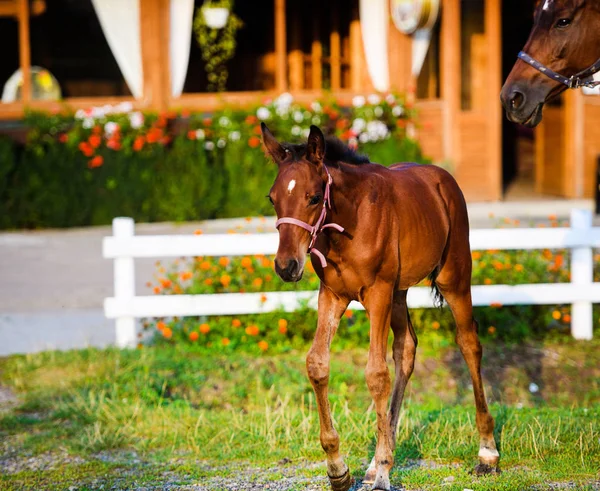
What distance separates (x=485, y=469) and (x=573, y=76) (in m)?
1.98

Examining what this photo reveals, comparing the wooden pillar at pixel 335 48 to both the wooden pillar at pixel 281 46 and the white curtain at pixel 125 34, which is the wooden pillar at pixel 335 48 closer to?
the wooden pillar at pixel 281 46

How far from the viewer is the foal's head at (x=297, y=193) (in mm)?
3961

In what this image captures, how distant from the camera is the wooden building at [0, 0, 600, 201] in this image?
45.8 ft

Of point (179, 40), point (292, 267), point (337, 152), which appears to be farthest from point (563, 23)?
point (179, 40)

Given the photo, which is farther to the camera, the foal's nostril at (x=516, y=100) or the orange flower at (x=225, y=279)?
the orange flower at (x=225, y=279)

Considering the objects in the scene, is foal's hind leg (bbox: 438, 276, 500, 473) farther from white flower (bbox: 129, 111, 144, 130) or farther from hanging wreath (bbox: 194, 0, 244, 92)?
hanging wreath (bbox: 194, 0, 244, 92)

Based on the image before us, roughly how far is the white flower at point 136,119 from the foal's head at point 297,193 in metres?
9.36

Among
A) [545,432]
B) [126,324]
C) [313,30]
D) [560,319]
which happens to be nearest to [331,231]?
[545,432]

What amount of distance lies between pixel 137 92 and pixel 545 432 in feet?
32.2

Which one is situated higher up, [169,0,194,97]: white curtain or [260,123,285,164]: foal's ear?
[169,0,194,97]: white curtain

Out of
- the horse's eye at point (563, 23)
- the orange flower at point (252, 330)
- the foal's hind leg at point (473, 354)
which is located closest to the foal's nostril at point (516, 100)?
the horse's eye at point (563, 23)

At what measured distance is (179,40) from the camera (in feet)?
46.0

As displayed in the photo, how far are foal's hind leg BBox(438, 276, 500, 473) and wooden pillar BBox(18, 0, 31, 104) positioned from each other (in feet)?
33.1

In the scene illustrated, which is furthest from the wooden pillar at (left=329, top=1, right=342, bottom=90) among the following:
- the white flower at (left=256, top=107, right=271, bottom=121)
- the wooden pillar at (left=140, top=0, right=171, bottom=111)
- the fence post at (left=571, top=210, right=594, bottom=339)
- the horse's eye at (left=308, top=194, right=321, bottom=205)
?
the horse's eye at (left=308, top=194, right=321, bottom=205)
